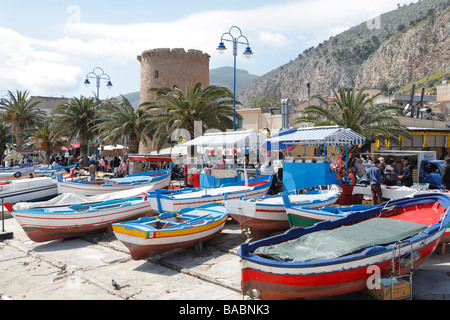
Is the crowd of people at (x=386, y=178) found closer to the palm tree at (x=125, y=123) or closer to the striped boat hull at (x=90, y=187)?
the striped boat hull at (x=90, y=187)

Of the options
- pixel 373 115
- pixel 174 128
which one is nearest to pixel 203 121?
pixel 174 128

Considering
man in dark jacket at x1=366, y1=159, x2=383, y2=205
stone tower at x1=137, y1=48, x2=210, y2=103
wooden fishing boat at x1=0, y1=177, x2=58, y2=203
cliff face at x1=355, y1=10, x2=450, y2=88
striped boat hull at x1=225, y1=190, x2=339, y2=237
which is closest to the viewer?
striped boat hull at x1=225, y1=190, x2=339, y2=237

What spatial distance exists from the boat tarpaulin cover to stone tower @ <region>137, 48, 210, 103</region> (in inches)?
1234

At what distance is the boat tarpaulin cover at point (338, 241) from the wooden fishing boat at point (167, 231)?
2.88 metres

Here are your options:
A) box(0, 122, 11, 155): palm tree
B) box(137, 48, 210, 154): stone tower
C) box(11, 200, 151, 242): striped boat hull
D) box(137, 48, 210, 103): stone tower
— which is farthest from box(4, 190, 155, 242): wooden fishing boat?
box(0, 122, 11, 155): palm tree

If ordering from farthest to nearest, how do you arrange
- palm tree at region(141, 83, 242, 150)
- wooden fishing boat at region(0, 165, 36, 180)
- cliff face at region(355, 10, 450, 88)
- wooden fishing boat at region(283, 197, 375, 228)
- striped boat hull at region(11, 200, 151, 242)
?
1. cliff face at region(355, 10, 450, 88)
2. wooden fishing boat at region(0, 165, 36, 180)
3. palm tree at region(141, 83, 242, 150)
4. striped boat hull at region(11, 200, 151, 242)
5. wooden fishing boat at region(283, 197, 375, 228)

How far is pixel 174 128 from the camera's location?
69.6 ft

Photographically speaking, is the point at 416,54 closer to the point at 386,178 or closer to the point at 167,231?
the point at 386,178

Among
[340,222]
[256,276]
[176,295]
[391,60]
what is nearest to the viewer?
[256,276]

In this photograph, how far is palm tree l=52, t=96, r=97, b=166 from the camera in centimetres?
2933

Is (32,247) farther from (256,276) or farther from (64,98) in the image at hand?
(64,98)

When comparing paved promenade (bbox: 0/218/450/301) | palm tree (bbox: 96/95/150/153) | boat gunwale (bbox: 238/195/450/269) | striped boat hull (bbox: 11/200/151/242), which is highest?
palm tree (bbox: 96/95/150/153)

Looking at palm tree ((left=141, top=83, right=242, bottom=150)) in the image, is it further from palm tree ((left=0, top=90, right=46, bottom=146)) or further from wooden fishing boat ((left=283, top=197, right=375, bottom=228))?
palm tree ((left=0, top=90, right=46, bottom=146))
